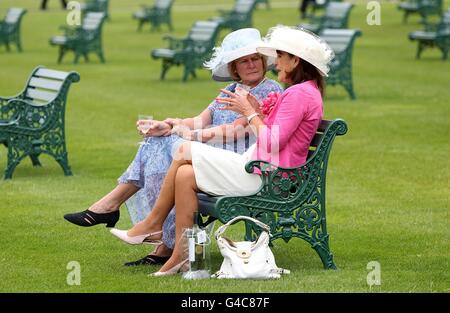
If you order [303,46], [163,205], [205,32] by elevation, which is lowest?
[205,32]

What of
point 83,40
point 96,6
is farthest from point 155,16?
point 83,40

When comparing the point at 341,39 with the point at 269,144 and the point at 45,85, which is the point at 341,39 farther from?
the point at 269,144

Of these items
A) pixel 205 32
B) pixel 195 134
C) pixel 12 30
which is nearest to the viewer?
pixel 195 134

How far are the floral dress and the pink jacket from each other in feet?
1.88

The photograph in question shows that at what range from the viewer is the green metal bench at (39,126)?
503 inches

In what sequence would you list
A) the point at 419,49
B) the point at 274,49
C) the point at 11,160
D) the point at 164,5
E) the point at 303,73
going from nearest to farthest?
the point at 303,73
the point at 274,49
the point at 11,160
the point at 419,49
the point at 164,5

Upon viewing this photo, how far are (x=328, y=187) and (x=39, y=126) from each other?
304cm

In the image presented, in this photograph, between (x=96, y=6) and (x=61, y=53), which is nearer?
(x=61, y=53)

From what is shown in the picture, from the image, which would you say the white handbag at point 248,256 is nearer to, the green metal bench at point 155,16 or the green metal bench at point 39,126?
the green metal bench at point 39,126

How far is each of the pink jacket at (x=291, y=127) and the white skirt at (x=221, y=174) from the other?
0.49 ft

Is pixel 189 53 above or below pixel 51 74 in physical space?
below

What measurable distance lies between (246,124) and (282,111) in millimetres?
725

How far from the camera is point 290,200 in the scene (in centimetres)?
818

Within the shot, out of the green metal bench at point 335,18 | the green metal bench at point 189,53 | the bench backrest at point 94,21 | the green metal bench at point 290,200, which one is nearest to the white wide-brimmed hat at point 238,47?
the green metal bench at point 290,200
